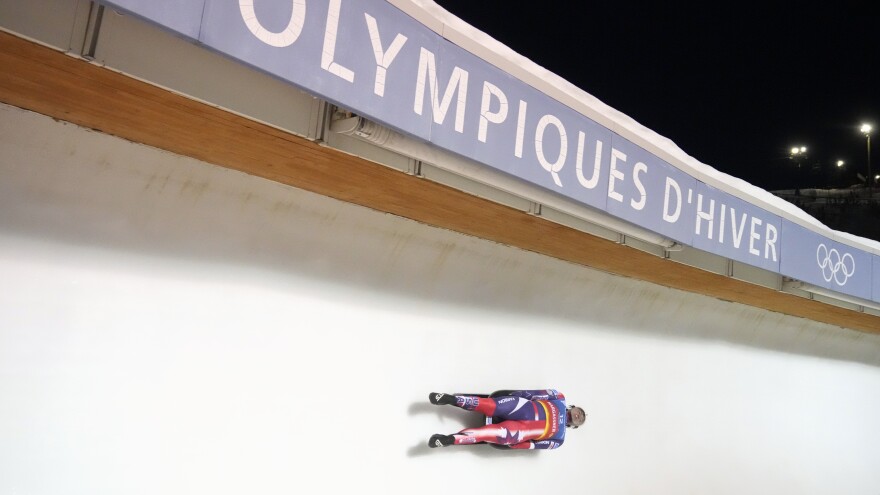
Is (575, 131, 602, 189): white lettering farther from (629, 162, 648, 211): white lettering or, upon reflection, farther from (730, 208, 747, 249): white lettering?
(730, 208, 747, 249): white lettering

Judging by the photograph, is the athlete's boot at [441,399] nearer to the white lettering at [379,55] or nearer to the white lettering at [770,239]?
the white lettering at [379,55]

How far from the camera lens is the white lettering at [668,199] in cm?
289

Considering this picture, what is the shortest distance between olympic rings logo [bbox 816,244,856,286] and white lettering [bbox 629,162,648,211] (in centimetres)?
218

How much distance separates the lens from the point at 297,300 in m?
2.35

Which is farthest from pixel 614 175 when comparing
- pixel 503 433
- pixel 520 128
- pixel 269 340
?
pixel 269 340

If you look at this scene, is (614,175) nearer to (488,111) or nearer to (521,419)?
(488,111)

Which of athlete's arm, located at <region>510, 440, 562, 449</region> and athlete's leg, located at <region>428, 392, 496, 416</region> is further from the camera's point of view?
athlete's arm, located at <region>510, 440, 562, 449</region>

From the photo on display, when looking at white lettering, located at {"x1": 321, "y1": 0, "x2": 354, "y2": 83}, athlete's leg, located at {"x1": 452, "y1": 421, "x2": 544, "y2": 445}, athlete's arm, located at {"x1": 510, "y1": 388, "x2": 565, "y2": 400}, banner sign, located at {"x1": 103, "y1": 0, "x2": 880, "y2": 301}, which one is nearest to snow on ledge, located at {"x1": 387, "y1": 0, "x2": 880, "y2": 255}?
banner sign, located at {"x1": 103, "y1": 0, "x2": 880, "y2": 301}

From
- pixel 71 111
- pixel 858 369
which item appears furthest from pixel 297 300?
pixel 858 369

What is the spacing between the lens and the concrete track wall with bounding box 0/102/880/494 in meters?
1.76

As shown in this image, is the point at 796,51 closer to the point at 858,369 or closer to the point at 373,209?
the point at 858,369

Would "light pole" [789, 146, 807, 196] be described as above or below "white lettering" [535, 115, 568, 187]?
above

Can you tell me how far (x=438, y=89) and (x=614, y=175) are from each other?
1.08 m

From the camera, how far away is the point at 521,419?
2.93m
